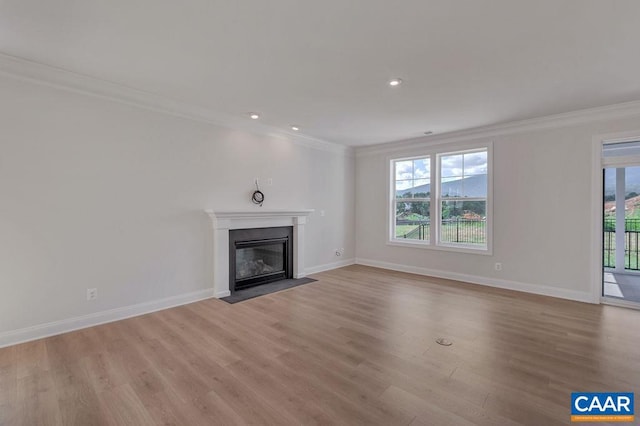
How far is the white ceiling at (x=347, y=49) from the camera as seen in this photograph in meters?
2.04

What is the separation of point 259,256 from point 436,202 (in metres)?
3.36

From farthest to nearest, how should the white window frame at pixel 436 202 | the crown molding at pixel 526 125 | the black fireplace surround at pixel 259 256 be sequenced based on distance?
the white window frame at pixel 436 202, the black fireplace surround at pixel 259 256, the crown molding at pixel 526 125

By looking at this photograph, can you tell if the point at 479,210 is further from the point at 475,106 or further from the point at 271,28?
the point at 271,28

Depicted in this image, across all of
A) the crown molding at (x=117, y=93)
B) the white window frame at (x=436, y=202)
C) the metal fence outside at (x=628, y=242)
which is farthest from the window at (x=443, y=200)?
the crown molding at (x=117, y=93)

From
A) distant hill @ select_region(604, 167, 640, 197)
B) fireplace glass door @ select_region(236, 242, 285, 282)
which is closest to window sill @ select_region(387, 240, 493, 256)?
distant hill @ select_region(604, 167, 640, 197)

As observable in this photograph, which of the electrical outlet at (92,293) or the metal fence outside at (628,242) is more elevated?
the metal fence outside at (628,242)

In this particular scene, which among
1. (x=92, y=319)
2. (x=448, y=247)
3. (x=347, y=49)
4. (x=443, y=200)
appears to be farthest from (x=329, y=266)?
(x=347, y=49)

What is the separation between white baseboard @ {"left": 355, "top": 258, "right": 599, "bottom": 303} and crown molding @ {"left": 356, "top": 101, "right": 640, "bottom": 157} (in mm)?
2325

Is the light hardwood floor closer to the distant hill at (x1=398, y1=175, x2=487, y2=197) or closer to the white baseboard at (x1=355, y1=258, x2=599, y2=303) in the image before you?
the white baseboard at (x1=355, y1=258, x2=599, y2=303)

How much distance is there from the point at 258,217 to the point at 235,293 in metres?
1.20

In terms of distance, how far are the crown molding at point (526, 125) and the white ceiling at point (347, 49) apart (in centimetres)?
21

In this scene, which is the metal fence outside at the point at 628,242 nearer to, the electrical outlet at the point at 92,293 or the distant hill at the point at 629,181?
the distant hill at the point at 629,181

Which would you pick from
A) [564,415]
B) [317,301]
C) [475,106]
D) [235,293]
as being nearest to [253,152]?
[235,293]

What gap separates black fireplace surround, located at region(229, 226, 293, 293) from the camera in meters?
4.54
